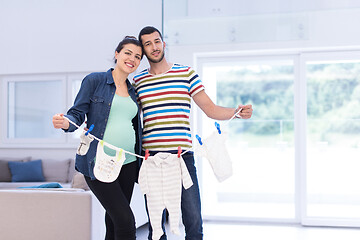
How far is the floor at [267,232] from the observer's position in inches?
156

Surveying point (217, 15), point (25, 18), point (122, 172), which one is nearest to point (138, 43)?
point (122, 172)

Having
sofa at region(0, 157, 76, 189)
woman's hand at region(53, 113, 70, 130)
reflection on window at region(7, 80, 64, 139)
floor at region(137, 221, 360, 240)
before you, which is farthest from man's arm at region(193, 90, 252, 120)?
reflection on window at region(7, 80, 64, 139)

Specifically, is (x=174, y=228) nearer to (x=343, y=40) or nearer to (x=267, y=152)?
(x=267, y=152)

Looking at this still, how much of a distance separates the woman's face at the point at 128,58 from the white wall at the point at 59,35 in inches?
138

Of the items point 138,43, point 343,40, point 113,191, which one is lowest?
point 113,191

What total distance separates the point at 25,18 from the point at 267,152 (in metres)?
3.99

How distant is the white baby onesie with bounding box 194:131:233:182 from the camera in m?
2.30

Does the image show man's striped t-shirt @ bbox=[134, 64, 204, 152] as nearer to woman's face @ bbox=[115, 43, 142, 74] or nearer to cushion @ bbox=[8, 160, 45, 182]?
woman's face @ bbox=[115, 43, 142, 74]

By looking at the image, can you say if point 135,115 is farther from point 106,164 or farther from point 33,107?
point 33,107

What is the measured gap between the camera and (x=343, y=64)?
14.9 ft

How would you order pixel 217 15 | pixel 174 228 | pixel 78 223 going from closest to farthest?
pixel 174 228 → pixel 78 223 → pixel 217 15

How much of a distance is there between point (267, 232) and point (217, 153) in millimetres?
2189

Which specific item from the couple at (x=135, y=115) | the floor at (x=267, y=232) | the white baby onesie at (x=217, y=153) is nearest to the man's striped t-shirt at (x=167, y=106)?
the couple at (x=135, y=115)

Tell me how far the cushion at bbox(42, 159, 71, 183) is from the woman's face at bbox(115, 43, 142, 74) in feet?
12.5
